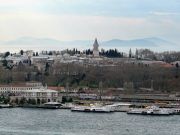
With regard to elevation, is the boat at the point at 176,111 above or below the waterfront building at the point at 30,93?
below

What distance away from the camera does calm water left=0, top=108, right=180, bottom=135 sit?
79.3 ft

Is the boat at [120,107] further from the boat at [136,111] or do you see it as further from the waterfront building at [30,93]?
the waterfront building at [30,93]

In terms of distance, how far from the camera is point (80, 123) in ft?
89.0

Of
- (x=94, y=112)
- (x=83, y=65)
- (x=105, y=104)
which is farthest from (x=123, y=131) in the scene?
(x=83, y=65)

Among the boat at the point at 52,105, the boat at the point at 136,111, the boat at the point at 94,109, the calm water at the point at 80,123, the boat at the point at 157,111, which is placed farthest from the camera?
the boat at the point at 52,105

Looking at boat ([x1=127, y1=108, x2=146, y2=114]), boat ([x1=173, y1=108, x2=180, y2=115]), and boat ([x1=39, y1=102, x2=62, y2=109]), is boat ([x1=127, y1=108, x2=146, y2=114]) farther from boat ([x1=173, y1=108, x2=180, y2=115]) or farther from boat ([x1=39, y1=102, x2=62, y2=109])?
boat ([x1=39, y1=102, x2=62, y2=109])

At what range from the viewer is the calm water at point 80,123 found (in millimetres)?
24156

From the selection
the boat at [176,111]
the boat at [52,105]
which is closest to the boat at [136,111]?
the boat at [176,111]

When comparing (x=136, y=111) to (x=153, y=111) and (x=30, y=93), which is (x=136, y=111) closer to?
(x=153, y=111)

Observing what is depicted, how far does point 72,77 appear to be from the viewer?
47938 millimetres

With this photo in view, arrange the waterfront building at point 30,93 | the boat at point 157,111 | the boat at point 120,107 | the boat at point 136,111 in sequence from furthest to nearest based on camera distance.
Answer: the waterfront building at point 30,93, the boat at point 120,107, the boat at point 136,111, the boat at point 157,111

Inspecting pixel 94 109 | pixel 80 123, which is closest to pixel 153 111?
pixel 94 109

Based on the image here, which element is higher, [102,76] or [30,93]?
[102,76]

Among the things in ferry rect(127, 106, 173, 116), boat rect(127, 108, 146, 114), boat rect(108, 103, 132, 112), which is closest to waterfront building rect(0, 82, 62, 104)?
boat rect(108, 103, 132, 112)
